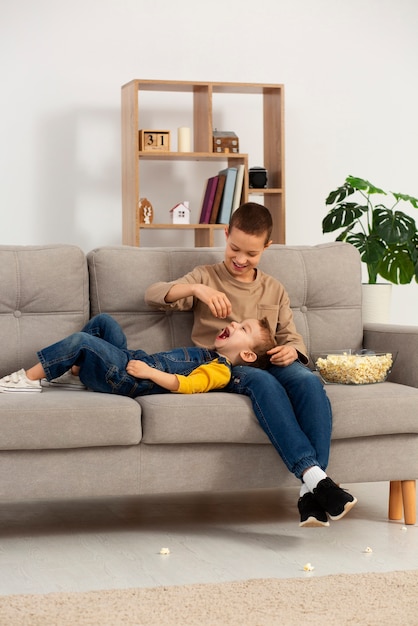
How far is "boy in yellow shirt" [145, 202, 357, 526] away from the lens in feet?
8.43

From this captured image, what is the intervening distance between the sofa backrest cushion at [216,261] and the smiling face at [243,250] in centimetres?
20

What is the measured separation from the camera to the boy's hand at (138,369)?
276 cm

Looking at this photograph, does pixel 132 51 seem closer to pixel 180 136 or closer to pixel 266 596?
pixel 180 136

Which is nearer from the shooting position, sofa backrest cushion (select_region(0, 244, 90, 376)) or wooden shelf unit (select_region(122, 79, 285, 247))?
sofa backrest cushion (select_region(0, 244, 90, 376))

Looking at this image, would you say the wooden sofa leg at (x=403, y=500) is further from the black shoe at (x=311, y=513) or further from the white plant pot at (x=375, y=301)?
the white plant pot at (x=375, y=301)

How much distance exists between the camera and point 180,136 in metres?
4.96

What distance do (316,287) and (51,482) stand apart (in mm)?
1251

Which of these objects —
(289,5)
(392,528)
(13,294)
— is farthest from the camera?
(289,5)

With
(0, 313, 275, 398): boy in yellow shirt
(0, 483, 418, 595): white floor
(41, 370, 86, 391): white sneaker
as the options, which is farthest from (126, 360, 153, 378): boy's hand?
(0, 483, 418, 595): white floor

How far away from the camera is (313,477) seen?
8.40ft

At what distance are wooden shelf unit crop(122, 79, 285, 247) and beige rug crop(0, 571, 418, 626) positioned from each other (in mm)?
2783

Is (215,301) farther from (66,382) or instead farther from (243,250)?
(66,382)

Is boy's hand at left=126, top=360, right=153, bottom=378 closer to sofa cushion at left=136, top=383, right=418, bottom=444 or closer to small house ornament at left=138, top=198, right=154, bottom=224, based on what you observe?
sofa cushion at left=136, top=383, right=418, bottom=444

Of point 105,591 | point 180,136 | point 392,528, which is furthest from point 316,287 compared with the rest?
point 180,136
